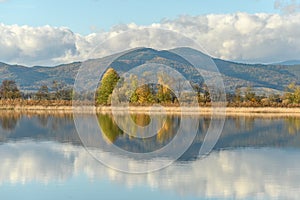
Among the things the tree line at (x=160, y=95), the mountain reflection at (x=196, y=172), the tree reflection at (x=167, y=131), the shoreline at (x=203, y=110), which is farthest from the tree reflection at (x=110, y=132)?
the tree line at (x=160, y=95)

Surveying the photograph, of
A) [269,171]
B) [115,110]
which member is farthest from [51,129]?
[115,110]

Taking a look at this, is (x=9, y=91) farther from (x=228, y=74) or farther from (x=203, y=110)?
(x=228, y=74)

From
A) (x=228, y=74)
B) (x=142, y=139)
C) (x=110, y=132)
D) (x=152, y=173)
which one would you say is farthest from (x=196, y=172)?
(x=228, y=74)

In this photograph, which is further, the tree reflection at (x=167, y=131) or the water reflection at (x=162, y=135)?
the tree reflection at (x=167, y=131)

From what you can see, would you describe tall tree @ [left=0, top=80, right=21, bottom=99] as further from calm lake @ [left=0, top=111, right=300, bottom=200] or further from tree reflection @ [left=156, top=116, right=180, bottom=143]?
calm lake @ [left=0, top=111, right=300, bottom=200]

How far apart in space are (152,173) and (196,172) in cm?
134

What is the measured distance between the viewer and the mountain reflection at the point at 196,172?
14.3m

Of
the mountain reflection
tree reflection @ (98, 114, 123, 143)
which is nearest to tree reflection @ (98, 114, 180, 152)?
tree reflection @ (98, 114, 123, 143)

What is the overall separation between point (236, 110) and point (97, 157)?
33.1m

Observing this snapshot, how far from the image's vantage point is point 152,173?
16.7 meters

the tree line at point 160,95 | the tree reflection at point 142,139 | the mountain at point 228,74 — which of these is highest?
the mountain at point 228,74

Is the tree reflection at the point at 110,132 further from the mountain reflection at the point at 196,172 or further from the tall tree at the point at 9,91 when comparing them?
the tall tree at the point at 9,91

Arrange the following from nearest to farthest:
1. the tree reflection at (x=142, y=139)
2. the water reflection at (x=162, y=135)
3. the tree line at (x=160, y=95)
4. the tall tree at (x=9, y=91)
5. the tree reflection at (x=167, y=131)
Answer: the tree reflection at (x=142, y=139) → the water reflection at (x=162, y=135) → the tree reflection at (x=167, y=131) → the tree line at (x=160, y=95) → the tall tree at (x=9, y=91)

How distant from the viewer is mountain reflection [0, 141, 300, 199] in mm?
14305
